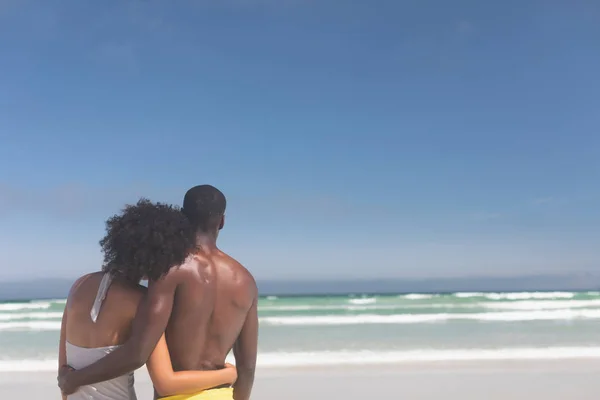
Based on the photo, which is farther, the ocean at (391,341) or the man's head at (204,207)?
the ocean at (391,341)

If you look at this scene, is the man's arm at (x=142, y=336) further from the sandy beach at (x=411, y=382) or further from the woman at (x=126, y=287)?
the sandy beach at (x=411, y=382)

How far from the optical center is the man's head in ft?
8.16

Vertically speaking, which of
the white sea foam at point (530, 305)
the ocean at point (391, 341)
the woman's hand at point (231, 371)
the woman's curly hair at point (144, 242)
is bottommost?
the white sea foam at point (530, 305)

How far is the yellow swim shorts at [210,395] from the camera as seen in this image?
2422 millimetres

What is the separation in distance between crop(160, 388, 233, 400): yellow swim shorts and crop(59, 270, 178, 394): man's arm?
0.24 meters

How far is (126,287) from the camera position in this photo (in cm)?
229

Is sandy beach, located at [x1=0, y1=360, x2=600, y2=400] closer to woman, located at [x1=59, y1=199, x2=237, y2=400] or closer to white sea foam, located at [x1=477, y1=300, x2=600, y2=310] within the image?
woman, located at [x1=59, y1=199, x2=237, y2=400]

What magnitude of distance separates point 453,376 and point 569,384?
4.41 feet

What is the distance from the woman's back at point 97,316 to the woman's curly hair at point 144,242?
5 centimetres

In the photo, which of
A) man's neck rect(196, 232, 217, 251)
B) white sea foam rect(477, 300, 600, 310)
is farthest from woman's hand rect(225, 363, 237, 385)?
white sea foam rect(477, 300, 600, 310)

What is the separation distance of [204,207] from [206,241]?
0.48 ft

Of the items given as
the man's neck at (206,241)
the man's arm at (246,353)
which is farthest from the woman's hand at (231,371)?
the man's neck at (206,241)

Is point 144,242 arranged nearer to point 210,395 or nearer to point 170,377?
point 170,377

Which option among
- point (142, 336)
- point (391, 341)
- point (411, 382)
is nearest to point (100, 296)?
point (142, 336)
